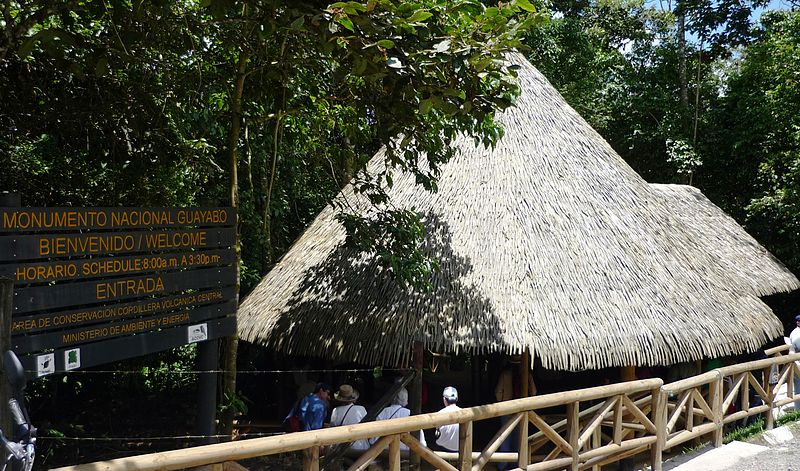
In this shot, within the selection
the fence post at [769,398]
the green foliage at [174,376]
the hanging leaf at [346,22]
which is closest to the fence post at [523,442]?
the hanging leaf at [346,22]

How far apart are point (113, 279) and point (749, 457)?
5.74 metres

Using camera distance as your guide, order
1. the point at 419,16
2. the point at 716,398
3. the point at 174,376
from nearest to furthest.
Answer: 1. the point at 419,16
2. the point at 716,398
3. the point at 174,376

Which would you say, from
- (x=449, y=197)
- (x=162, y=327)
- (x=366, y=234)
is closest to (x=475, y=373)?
(x=449, y=197)

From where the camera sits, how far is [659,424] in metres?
6.20

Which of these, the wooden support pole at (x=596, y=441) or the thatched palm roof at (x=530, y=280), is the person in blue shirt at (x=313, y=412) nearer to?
the thatched palm roof at (x=530, y=280)

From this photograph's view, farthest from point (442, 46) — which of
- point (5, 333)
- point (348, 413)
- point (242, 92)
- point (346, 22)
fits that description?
point (5, 333)

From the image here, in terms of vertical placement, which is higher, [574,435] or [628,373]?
[628,373]

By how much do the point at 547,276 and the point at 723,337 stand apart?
2058 mm

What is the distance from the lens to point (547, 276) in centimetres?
701

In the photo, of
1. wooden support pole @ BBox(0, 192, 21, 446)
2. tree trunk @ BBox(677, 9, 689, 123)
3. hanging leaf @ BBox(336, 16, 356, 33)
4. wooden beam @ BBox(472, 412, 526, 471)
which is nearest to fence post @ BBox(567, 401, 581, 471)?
wooden beam @ BBox(472, 412, 526, 471)

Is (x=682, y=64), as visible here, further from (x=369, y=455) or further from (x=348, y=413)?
(x=369, y=455)

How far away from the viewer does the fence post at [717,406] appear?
271 inches

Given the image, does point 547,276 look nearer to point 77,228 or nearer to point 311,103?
point 311,103

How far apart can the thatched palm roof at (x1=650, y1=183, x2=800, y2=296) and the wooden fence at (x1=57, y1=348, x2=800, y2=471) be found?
283cm
